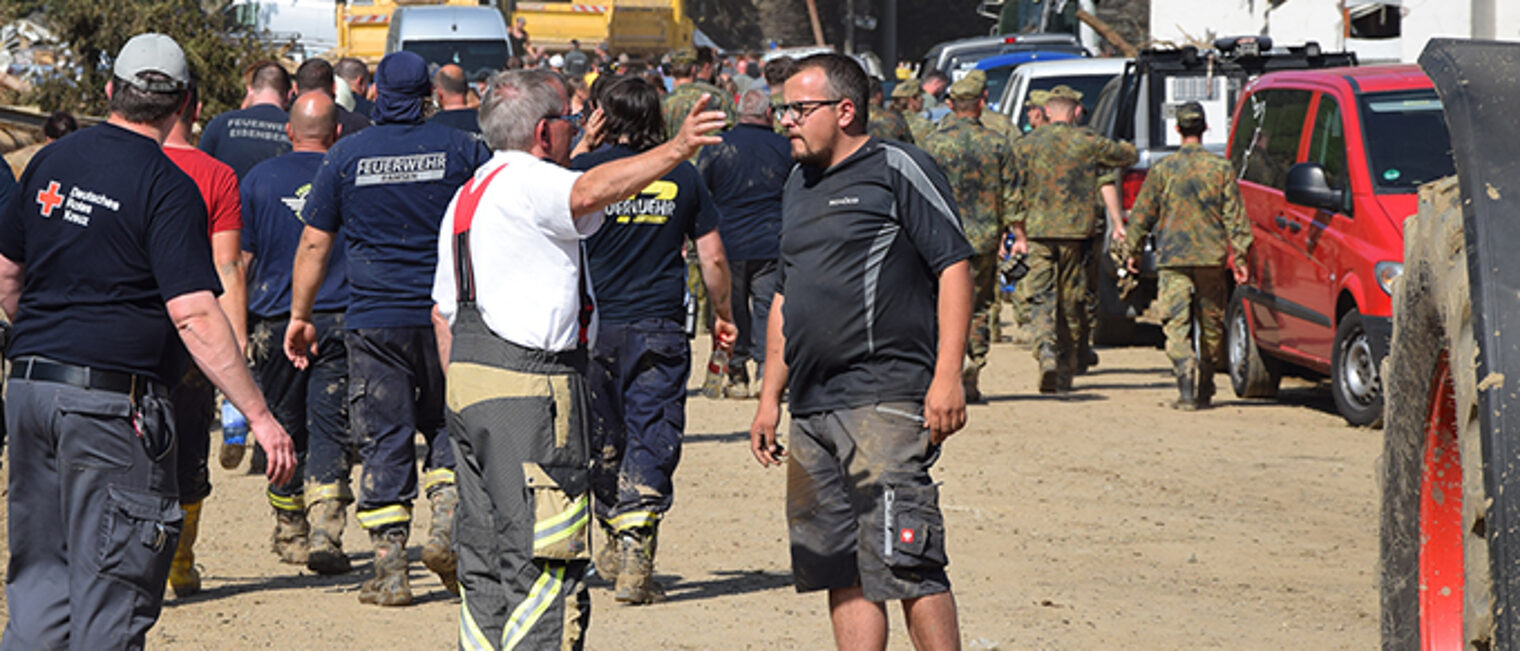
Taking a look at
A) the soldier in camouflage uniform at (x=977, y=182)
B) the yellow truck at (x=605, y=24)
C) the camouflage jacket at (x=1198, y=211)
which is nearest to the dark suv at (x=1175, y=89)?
the soldier in camouflage uniform at (x=977, y=182)

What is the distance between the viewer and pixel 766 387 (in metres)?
5.66

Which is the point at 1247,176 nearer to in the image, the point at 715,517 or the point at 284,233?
the point at 715,517

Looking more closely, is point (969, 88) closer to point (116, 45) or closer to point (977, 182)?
point (977, 182)

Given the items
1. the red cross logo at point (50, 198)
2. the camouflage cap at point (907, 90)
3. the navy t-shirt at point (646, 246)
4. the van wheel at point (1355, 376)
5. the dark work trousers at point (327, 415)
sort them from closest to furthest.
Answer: the red cross logo at point (50, 198) → the navy t-shirt at point (646, 246) → the dark work trousers at point (327, 415) → the van wheel at point (1355, 376) → the camouflage cap at point (907, 90)

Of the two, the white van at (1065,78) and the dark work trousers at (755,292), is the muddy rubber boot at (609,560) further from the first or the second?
the white van at (1065,78)

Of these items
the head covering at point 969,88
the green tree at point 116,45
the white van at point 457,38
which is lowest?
the head covering at point 969,88

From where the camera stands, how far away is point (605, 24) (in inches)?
1377

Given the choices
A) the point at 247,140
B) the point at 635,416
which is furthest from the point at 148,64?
the point at 247,140

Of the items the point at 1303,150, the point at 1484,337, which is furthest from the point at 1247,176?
the point at 1484,337

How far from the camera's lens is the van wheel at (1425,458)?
4270mm

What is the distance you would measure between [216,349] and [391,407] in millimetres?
2186

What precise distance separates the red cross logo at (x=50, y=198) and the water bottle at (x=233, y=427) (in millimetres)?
4687

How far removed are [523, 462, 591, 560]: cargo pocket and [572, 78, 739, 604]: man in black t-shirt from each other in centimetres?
198

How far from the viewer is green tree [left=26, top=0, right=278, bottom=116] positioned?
17.0m
